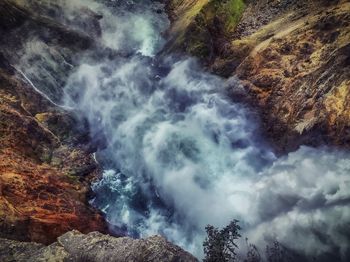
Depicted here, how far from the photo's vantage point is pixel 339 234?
1881cm

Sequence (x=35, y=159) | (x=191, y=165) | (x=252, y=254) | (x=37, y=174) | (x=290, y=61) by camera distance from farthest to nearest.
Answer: (x=290, y=61)
(x=191, y=165)
(x=35, y=159)
(x=37, y=174)
(x=252, y=254)

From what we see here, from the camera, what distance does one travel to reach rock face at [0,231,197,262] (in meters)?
15.0

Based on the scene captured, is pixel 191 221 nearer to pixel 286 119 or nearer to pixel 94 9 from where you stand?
pixel 286 119

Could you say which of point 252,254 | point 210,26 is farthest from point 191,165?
point 210,26

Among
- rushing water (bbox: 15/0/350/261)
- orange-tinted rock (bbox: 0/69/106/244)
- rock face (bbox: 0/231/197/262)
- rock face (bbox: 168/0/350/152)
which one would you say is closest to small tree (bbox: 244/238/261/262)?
rushing water (bbox: 15/0/350/261)

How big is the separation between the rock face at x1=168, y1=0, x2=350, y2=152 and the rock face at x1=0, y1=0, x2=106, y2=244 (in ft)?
36.7

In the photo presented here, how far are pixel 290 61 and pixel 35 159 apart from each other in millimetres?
16696

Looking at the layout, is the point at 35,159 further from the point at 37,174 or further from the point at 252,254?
the point at 252,254

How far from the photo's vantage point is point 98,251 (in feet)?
52.5

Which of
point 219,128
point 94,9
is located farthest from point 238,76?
point 94,9

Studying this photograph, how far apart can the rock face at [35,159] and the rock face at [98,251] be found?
1.61 m

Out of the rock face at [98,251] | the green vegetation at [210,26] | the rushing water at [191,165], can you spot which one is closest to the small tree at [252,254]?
the rushing water at [191,165]

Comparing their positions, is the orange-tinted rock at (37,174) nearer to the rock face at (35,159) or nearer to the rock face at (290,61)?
the rock face at (35,159)

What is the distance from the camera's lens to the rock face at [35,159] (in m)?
18.7
